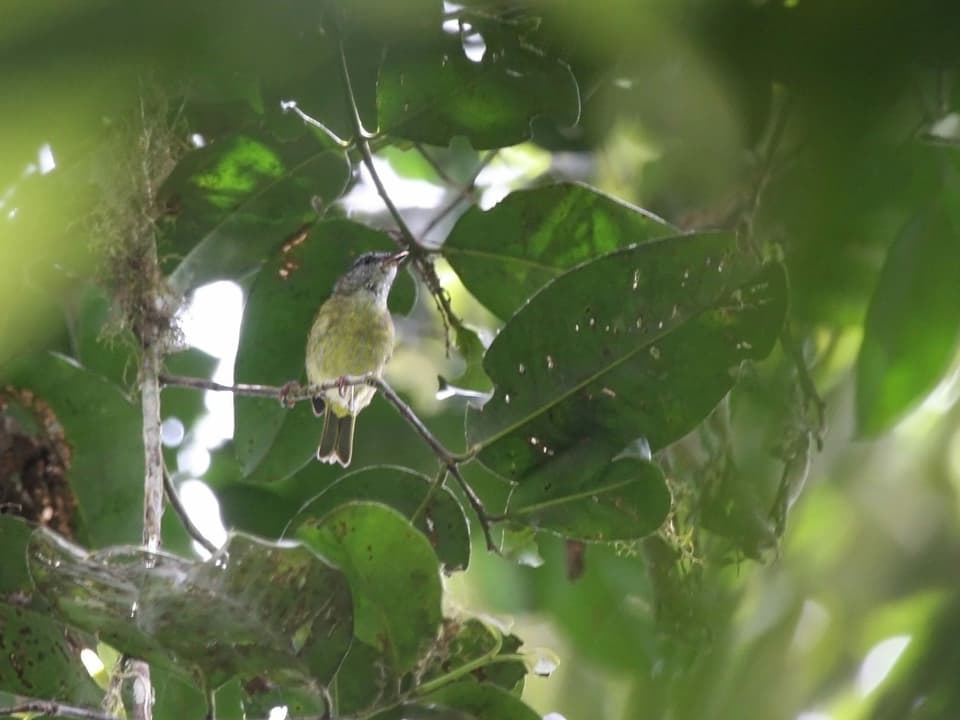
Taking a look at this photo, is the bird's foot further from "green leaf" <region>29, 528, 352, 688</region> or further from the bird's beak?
"green leaf" <region>29, 528, 352, 688</region>

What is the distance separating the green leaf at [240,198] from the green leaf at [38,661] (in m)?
0.71

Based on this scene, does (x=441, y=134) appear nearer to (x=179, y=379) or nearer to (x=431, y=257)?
(x=431, y=257)

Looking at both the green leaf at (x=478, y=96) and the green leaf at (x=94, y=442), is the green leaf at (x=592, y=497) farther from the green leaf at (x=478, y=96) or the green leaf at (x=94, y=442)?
the green leaf at (x=94, y=442)

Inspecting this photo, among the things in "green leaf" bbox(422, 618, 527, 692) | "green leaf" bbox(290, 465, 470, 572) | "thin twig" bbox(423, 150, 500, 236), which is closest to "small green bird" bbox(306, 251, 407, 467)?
"thin twig" bbox(423, 150, 500, 236)

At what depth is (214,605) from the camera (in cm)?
113

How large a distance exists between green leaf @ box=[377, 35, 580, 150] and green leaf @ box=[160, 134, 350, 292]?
0.55 ft

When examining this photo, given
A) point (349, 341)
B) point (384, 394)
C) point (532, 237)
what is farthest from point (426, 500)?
point (349, 341)

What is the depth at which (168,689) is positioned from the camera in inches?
64.3

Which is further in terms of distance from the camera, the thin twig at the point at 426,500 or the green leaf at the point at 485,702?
the thin twig at the point at 426,500

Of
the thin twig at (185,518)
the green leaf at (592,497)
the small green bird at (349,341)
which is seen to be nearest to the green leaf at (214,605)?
the green leaf at (592,497)

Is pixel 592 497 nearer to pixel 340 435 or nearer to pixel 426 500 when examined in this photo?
pixel 426 500

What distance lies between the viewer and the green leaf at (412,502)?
1683 millimetres

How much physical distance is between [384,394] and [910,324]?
104cm

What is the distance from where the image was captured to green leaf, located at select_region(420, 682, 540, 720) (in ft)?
4.15
